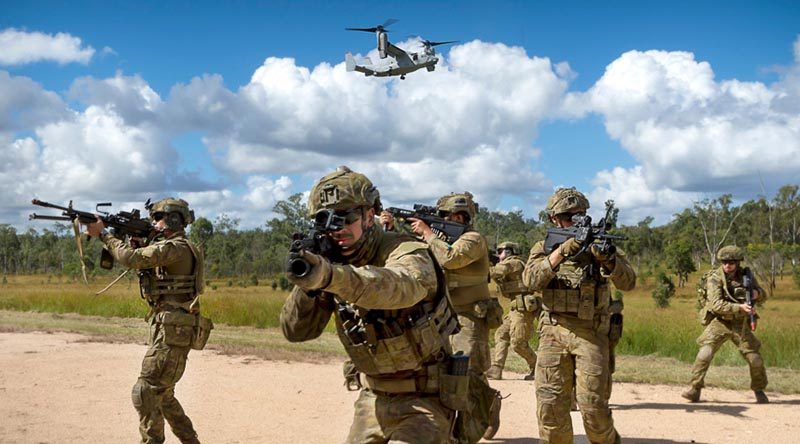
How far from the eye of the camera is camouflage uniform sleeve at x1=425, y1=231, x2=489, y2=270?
6730mm

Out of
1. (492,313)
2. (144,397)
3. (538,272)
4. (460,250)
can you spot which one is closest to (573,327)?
(538,272)

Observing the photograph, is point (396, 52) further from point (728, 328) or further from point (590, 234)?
point (590, 234)

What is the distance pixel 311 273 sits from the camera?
2707 mm

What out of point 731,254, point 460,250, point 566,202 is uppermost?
point 566,202

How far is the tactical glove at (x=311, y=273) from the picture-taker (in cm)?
268

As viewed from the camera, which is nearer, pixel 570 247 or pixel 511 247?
pixel 570 247

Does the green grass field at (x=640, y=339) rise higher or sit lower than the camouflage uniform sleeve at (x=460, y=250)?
lower

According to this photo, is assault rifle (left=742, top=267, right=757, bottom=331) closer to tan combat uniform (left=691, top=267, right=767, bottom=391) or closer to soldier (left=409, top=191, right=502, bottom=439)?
tan combat uniform (left=691, top=267, right=767, bottom=391)

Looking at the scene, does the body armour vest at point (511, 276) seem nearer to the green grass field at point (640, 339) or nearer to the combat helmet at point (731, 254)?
the green grass field at point (640, 339)

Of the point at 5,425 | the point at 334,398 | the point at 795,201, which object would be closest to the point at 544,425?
the point at 334,398

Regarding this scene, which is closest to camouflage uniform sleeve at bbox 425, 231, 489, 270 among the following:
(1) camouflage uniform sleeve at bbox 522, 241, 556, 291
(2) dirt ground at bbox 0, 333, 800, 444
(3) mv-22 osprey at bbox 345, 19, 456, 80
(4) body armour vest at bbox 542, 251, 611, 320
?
(1) camouflage uniform sleeve at bbox 522, 241, 556, 291

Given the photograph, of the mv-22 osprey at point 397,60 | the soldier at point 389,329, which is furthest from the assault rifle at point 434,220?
the mv-22 osprey at point 397,60

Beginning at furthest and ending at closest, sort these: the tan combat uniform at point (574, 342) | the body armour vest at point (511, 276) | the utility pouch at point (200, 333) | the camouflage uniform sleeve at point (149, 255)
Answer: the body armour vest at point (511, 276) → the utility pouch at point (200, 333) → the camouflage uniform sleeve at point (149, 255) → the tan combat uniform at point (574, 342)

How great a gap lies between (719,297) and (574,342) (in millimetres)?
4557
